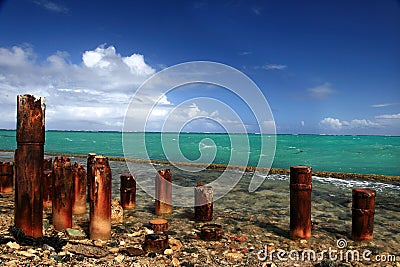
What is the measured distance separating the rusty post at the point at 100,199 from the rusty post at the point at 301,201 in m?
3.57

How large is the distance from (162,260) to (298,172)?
3.05 meters

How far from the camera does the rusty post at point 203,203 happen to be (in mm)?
7461

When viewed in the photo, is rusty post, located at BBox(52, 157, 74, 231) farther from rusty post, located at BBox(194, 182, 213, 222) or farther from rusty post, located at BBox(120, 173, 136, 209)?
rusty post, located at BBox(194, 182, 213, 222)

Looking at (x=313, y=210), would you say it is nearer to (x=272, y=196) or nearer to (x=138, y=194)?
(x=272, y=196)

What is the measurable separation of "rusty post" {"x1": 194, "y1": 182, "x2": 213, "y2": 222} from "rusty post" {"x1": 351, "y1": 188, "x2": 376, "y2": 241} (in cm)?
312

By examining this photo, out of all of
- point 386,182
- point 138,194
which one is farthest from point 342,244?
point 386,182

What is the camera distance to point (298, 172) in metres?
6.14

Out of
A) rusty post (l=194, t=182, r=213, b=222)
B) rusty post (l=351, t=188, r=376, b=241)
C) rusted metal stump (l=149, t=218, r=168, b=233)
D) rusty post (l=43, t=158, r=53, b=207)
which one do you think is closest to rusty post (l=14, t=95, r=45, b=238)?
rusted metal stump (l=149, t=218, r=168, b=233)

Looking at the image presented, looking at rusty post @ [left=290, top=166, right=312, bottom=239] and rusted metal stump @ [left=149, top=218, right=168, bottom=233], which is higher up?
rusty post @ [left=290, top=166, right=312, bottom=239]

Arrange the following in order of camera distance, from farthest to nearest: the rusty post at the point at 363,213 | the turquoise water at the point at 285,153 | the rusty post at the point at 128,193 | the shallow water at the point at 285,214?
1. the turquoise water at the point at 285,153
2. the rusty post at the point at 128,193
3. the shallow water at the point at 285,214
4. the rusty post at the point at 363,213

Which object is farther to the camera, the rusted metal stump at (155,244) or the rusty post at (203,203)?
the rusty post at (203,203)

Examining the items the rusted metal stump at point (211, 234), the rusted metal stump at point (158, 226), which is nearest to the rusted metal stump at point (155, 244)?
the rusted metal stump at point (211, 234)

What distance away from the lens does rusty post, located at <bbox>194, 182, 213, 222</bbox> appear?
746 cm

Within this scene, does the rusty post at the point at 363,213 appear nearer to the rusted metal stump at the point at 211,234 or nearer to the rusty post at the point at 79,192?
the rusted metal stump at the point at 211,234
